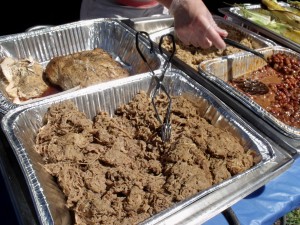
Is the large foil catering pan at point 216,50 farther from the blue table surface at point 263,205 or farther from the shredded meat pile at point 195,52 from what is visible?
the blue table surface at point 263,205

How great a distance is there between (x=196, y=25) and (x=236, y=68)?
511 millimetres

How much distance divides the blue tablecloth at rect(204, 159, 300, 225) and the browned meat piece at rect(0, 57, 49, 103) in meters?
1.39

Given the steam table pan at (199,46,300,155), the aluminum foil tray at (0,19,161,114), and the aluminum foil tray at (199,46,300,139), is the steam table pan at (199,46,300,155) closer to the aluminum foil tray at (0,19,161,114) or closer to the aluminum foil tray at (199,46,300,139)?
the aluminum foil tray at (199,46,300,139)

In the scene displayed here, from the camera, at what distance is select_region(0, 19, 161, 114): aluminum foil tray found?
7.97 feet

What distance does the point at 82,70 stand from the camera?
2.16m

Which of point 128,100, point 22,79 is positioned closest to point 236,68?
point 128,100

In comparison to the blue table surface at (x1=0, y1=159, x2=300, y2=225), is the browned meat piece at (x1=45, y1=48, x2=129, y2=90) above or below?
above

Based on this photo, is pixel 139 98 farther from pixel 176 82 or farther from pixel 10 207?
pixel 10 207

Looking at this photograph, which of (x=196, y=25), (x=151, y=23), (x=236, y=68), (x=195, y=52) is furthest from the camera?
(x=151, y=23)

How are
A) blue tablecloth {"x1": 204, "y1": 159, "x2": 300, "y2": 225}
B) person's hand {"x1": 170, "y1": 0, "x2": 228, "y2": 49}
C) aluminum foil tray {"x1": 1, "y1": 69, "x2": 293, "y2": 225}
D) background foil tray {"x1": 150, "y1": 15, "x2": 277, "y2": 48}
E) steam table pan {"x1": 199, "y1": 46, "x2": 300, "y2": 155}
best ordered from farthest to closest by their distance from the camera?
background foil tray {"x1": 150, "y1": 15, "x2": 277, "y2": 48} < person's hand {"x1": 170, "y1": 0, "x2": 228, "y2": 49} < steam table pan {"x1": 199, "y1": 46, "x2": 300, "y2": 155} < blue tablecloth {"x1": 204, "y1": 159, "x2": 300, "y2": 225} < aluminum foil tray {"x1": 1, "y1": 69, "x2": 293, "y2": 225}

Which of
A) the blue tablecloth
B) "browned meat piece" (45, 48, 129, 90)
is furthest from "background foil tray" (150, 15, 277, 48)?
the blue tablecloth

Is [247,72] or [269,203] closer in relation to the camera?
[269,203]

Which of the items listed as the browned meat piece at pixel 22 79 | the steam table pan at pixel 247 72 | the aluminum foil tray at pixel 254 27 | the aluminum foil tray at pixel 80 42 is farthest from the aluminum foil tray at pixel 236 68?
the browned meat piece at pixel 22 79

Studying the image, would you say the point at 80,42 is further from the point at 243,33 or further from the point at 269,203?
the point at 269,203
